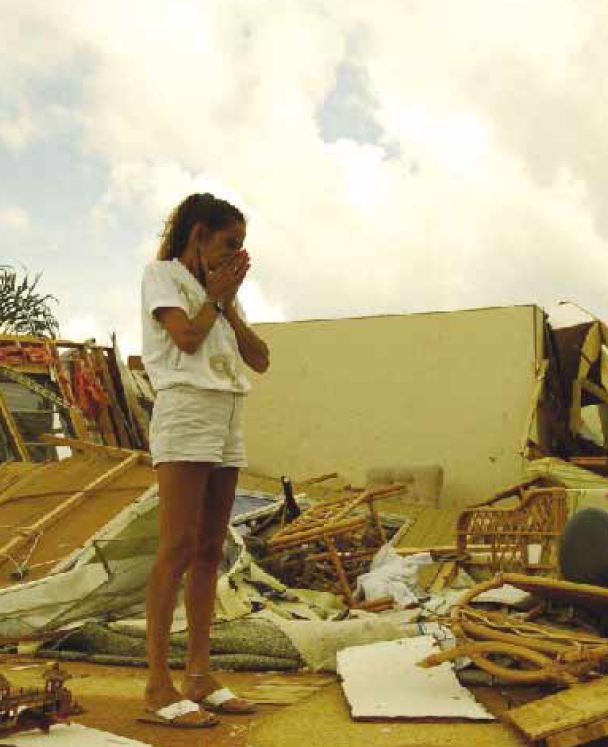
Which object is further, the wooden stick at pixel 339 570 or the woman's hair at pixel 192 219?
the wooden stick at pixel 339 570

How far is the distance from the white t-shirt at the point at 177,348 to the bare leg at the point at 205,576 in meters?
0.32

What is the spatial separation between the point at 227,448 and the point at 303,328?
9.79m

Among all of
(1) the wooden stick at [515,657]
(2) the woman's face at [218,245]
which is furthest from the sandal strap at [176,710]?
(2) the woman's face at [218,245]

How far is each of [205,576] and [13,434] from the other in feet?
22.2

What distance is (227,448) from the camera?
3.13 m

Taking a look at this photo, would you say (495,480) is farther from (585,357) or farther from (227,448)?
(227,448)

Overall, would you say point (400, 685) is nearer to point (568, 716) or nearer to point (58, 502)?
point (568, 716)

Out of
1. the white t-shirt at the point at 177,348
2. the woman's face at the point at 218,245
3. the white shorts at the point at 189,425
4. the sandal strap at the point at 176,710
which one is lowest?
the sandal strap at the point at 176,710

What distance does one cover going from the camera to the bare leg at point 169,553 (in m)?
2.97

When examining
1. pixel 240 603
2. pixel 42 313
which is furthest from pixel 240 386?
pixel 42 313

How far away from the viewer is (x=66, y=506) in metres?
6.22

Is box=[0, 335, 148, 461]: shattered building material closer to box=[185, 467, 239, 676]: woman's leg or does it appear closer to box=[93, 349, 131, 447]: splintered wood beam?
box=[93, 349, 131, 447]: splintered wood beam

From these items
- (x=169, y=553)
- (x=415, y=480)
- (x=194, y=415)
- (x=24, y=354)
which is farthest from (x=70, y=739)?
(x=415, y=480)

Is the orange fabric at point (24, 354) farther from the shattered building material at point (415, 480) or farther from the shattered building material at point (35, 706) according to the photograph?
the shattered building material at point (35, 706)
